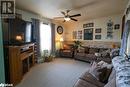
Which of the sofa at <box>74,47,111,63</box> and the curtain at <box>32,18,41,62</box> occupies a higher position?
the curtain at <box>32,18,41,62</box>

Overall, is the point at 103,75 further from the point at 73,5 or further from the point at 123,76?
the point at 73,5

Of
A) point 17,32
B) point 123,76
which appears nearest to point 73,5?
point 17,32

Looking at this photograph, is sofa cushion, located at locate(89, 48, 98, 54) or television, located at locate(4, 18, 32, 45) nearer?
television, located at locate(4, 18, 32, 45)

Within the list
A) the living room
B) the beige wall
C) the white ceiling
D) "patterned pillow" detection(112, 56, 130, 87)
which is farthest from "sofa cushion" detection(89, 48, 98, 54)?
"patterned pillow" detection(112, 56, 130, 87)

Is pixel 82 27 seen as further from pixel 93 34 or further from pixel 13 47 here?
pixel 13 47

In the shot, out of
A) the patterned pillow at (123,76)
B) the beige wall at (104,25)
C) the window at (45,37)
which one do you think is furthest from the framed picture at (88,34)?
the patterned pillow at (123,76)

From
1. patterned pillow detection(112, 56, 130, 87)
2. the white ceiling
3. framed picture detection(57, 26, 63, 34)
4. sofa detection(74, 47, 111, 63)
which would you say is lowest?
sofa detection(74, 47, 111, 63)

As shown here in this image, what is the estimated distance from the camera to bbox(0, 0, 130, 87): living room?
320 centimetres

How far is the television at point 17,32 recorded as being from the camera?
3597 millimetres

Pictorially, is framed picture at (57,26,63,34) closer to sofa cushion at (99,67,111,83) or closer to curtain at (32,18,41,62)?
curtain at (32,18,41,62)

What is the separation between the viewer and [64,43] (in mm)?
8328

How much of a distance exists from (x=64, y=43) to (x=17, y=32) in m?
4.62

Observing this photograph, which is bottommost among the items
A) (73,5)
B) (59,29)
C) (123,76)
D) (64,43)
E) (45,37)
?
(123,76)

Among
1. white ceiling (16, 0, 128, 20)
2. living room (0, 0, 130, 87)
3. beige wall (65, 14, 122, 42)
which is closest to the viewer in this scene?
living room (0, 0, 130, 87)
